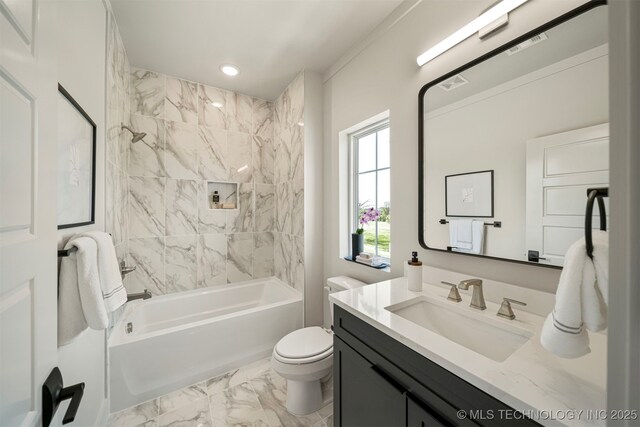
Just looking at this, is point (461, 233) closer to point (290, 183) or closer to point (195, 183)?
point (290, 183)

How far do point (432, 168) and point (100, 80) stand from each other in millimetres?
2000

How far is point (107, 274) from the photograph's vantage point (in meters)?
1.03

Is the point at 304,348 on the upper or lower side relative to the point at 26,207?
lower

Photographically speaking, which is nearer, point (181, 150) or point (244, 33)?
point (244, 33)

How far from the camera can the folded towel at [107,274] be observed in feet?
3.34

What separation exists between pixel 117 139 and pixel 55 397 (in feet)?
6.08

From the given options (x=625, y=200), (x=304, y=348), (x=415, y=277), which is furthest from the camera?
(x=304, y=348)

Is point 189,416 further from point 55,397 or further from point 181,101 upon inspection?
point 181,101

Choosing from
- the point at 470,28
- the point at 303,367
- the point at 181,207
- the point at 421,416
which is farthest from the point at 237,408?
the point at 470,28

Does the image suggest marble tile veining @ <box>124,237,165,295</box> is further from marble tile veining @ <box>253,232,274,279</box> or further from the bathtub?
marble tile veining @ <box>253,232,274,279</box>

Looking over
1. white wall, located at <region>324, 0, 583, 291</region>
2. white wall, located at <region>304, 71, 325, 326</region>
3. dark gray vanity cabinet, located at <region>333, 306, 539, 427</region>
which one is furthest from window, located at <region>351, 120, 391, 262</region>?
dark gray vanity cabinet, located at <region>333, 306, 539, 427</region>

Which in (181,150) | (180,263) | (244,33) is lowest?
(180,263)

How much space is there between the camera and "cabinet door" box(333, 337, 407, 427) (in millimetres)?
897

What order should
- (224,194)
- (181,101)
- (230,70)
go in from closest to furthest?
1. (230,70)
2. (181,101)
3. (224,194)
